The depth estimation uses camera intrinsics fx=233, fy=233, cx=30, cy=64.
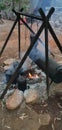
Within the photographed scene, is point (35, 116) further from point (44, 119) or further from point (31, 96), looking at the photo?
point (31, 96)

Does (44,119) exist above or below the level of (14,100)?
below

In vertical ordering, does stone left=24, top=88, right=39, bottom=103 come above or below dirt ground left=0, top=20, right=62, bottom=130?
above

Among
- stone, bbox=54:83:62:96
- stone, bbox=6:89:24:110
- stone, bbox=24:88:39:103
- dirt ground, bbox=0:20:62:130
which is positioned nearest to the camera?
dirt ground, bbox=0:20:62:130

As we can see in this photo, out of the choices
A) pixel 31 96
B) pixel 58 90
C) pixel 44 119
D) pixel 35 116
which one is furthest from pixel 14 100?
pixel 58 90

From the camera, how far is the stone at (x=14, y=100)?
4379mm

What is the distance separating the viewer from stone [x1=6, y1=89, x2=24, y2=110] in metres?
4.38

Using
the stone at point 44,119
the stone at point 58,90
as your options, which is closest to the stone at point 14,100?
the stone at point 44,119

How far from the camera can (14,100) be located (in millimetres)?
4422

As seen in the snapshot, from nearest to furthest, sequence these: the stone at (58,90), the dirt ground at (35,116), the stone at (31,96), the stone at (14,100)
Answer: the dirt ground at (35,116)
the stone at (14,100)
the stone at (31,96)
the stone at (58,90)

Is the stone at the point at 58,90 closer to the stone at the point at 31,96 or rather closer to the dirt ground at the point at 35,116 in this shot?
the dirt ground at the point at 35,116

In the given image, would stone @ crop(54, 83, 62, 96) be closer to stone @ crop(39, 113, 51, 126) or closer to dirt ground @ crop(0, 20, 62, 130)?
dirt ground @ crop(0, 20, 62, 130)

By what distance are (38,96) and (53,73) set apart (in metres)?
0.56

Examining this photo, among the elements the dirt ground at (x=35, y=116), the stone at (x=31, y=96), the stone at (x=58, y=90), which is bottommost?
the stone at (x=58, y=90)

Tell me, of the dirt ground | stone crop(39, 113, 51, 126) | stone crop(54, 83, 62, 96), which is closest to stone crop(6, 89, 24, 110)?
the dirt ground
